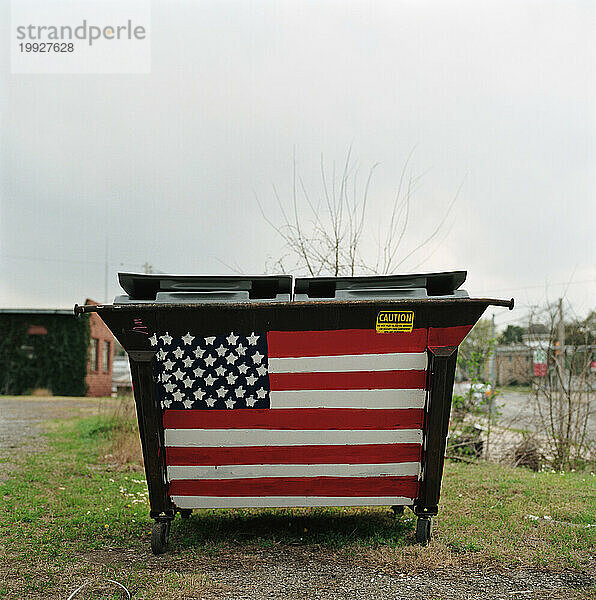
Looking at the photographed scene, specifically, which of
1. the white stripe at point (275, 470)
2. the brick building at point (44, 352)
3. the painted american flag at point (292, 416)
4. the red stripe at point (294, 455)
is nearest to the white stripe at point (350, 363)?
the painted american flag at point (292, 416)

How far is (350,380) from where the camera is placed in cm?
422

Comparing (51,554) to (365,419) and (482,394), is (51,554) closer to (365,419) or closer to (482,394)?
(365,419)

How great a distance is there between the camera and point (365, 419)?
427 centimetres

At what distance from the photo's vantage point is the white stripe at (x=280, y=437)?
168 inches

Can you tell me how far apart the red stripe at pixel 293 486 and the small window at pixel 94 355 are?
22028 mm

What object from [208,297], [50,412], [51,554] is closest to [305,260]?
[208,297]

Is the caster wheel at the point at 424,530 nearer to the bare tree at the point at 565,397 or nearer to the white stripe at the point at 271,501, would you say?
the white stripe at the point at 271,501

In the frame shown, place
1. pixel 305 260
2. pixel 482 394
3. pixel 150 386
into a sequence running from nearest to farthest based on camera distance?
pixel 150 386 → pixel 305 260 → pixel 482 394

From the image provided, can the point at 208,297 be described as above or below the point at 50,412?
above

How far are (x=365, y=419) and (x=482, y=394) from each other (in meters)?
5.38

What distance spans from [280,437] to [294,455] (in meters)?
0.15

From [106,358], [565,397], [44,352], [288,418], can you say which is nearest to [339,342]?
[288,418]

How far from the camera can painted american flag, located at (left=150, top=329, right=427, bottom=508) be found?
13.7 feet

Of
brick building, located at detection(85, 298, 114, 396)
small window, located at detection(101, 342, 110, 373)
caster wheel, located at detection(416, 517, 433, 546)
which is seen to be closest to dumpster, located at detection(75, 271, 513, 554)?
caster wheel, located at detection(416, 517, 433, 546)
